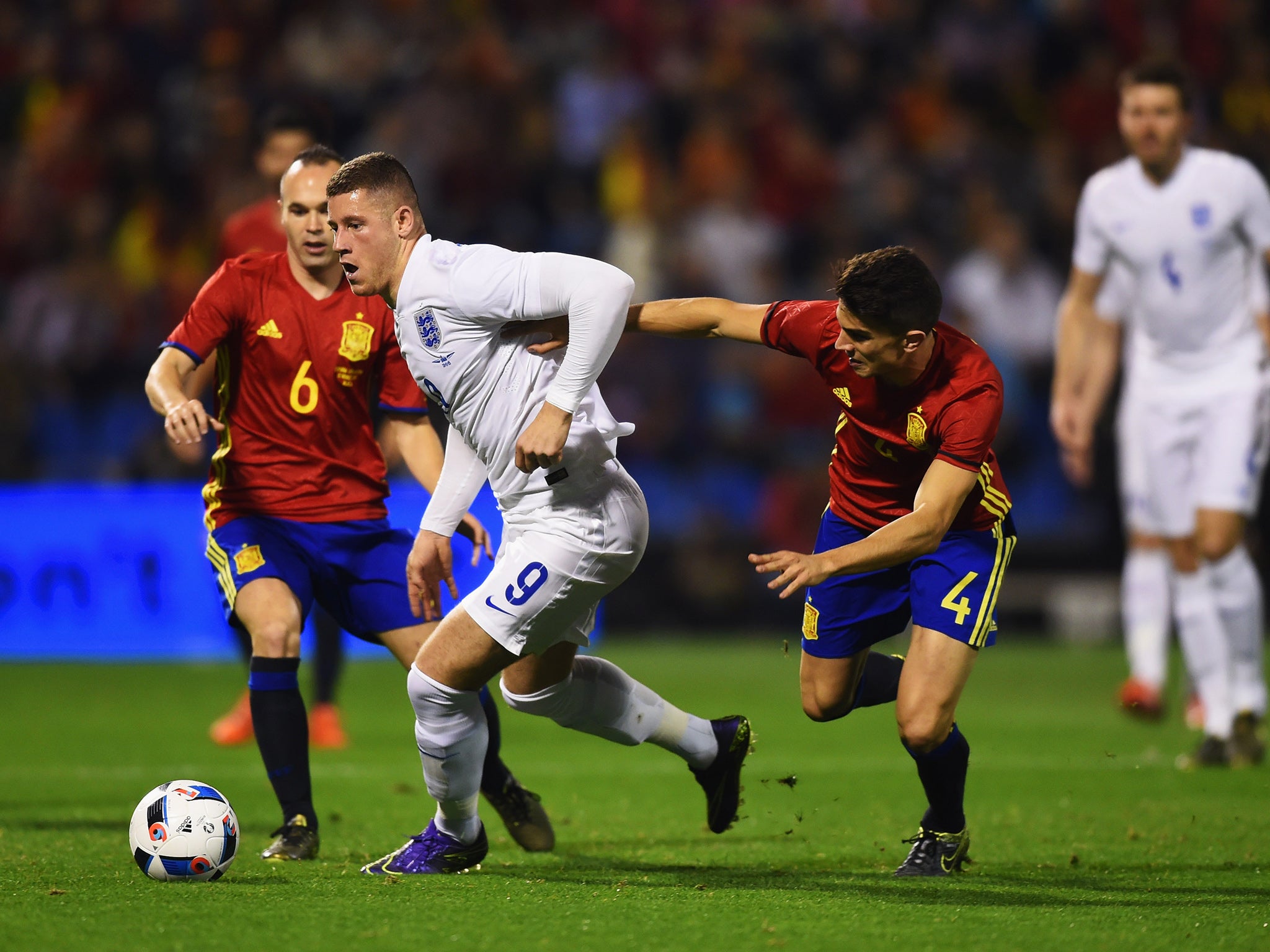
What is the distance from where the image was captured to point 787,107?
15.2 meters

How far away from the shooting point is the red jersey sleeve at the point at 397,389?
5.55m

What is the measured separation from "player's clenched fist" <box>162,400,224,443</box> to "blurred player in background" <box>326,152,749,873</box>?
61 centimetres

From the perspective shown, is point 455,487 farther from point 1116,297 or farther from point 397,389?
point 1116,297

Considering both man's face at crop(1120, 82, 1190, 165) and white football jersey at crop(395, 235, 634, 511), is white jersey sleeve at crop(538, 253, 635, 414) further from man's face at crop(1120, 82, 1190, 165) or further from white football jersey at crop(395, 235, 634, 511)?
man's face at crop(1120, 82, 1190, 165)

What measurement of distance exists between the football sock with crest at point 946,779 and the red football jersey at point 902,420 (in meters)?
0.67

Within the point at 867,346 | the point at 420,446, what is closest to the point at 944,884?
the point at 867,346

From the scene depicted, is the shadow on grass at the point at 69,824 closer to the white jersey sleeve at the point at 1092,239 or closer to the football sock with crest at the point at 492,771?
the football sock with crest at the point at 492,771

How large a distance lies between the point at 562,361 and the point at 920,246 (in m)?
9.67

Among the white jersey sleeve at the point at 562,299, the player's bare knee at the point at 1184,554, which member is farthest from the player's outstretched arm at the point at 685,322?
the player's bare knee at the point at 1184,554

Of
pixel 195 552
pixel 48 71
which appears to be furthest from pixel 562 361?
pixel 48 71

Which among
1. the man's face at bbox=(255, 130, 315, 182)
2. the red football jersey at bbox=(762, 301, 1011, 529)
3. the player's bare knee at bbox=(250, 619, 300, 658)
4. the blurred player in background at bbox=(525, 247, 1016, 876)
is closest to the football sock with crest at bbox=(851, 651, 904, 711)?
the blurred player in background at bbox=(525, 247, 1016, 876)

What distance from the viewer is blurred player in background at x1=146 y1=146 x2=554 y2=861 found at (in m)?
5.34

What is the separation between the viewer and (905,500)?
511cm

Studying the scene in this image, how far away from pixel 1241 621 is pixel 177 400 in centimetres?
506
